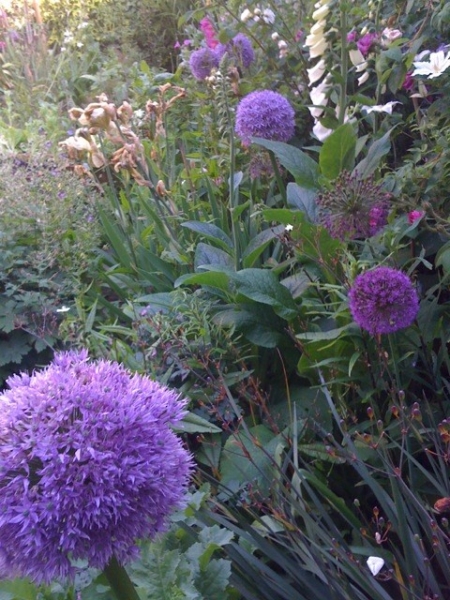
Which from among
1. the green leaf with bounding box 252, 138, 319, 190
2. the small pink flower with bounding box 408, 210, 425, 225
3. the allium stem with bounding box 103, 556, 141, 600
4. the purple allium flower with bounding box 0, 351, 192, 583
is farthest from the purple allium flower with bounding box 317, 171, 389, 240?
the allium stem with bounding box 103, 556, 141, 600

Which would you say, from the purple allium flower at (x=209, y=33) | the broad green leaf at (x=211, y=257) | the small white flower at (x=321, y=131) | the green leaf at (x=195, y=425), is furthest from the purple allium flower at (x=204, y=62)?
the green leaf at (x=195, y=425)

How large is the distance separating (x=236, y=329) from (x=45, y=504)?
1.32m

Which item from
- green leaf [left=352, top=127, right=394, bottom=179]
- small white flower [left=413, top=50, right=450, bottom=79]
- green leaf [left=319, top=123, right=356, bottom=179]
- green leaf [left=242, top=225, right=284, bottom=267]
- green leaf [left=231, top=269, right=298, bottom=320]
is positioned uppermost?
small white flower [left=413, top=50, right=450, bottom=79]

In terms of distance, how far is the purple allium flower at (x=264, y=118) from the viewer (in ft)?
8.70

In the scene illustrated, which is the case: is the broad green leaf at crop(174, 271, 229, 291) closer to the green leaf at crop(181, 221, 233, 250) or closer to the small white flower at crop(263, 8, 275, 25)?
the green leaf at crop(181, 221, 233, 250)

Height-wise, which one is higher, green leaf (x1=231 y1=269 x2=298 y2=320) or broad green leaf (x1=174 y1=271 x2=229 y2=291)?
broad green leaf (x1=174 y1=271 x2=229 y2=291)

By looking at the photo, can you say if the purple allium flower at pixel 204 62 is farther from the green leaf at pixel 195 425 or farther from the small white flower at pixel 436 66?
the green leaf at pixel 195 425

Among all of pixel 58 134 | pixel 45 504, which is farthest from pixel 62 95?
pixel 45 504

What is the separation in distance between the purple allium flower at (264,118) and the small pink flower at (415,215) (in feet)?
2.49

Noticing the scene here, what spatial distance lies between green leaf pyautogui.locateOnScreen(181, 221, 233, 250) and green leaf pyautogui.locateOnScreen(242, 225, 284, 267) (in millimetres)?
76

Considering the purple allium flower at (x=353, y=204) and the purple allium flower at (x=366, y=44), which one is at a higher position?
the purple allium flower at (x=366, y=44)

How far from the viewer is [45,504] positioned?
1.03 m

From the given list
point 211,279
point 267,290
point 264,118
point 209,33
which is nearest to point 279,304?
point 267,290

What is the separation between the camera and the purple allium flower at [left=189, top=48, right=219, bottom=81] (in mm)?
3359
